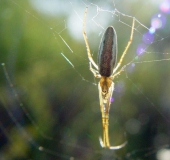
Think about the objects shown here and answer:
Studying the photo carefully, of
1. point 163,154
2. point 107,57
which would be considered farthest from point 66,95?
point 107,57

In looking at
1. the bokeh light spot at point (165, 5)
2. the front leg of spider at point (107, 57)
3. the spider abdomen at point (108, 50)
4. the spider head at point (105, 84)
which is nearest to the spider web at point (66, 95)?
the bokeh light spot at point (165, 5)

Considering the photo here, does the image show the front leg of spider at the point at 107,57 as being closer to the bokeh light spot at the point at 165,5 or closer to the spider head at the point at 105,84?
the spider head at the point at 105,84

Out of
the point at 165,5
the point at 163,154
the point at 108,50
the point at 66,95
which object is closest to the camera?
the point at 108,50

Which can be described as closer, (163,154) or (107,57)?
(107,57)

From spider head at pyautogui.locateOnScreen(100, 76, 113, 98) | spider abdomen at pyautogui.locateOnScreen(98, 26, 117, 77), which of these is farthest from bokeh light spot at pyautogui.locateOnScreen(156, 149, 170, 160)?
spider abdomen at pyautogui.locateOnScreen(98, 26, 117, 77)

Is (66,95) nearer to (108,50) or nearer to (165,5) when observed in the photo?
(165,5)

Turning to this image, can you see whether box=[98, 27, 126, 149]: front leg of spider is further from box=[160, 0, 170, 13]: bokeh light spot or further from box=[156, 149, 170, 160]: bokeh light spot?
box=[156, 149, 170, 160]: bokeh light spot
